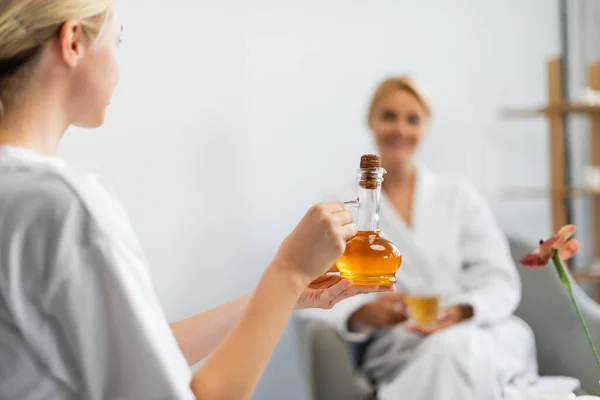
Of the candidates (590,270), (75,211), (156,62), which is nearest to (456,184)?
(590,270)

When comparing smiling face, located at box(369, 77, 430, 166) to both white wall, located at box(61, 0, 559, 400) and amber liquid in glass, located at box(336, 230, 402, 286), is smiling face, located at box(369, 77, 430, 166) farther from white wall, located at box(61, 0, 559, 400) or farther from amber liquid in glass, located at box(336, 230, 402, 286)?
amber liquid in glass, located at box(336, 230, 402, 286)

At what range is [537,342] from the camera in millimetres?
2242

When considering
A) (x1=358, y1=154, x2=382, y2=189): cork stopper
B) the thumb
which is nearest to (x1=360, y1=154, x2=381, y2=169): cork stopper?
(x1=358, y1=154, x2=382, y2=189): cork stopper

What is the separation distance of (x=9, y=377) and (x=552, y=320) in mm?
1871

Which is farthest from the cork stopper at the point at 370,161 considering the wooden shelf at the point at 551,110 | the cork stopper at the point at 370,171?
the wooden shelf at the point at 551,110

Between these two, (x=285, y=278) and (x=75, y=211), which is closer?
(x=75, y=211)

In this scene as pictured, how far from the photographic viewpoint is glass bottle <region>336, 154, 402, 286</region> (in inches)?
38.7

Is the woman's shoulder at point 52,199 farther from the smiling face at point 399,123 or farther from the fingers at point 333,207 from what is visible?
the smiling face at point 399,123

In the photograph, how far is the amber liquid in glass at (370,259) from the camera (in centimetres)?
98

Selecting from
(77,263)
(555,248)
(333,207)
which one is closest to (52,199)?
(77,263)

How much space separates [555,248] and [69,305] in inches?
29.9

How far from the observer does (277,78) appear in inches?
115

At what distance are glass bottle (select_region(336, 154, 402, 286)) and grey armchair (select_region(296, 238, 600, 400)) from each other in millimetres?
1040

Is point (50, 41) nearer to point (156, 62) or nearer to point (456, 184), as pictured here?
point (156, 62)
